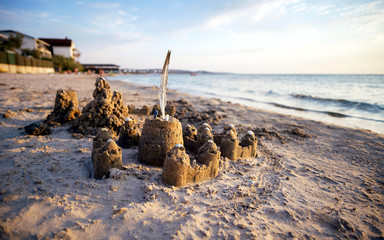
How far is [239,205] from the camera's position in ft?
8.27

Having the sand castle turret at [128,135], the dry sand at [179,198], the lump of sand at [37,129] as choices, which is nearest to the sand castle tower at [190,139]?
the dry sand at [179,198]

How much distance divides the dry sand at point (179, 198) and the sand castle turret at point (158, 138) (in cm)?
26

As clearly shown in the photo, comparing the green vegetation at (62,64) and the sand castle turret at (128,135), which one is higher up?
the green vegetation at (62,64)

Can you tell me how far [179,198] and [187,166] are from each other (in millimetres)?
450

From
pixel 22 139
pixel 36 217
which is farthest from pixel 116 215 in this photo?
pixel 22 139

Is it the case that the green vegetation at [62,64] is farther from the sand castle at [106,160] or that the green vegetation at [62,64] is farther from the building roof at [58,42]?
the sand castle at [106,160]

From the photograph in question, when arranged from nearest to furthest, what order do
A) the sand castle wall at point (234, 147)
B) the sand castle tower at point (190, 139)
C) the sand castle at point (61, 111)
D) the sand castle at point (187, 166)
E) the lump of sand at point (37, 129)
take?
the sand castle at point (187, 166), the sand castle wall at point (234, 147), the sand castle tower at point (190, 139), the lump of sand at point (37, 129), the sand castle at point (61, 111)

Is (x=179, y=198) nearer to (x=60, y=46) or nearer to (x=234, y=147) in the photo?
(x=234, y=147)

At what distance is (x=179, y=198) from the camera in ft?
8.16

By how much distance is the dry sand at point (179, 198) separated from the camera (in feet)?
6.45

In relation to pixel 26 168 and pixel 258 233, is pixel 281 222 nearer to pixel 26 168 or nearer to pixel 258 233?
pixel 258 233

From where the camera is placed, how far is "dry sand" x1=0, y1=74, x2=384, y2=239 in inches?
77.4

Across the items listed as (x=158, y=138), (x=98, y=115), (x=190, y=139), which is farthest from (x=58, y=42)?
(x=158, y=138)

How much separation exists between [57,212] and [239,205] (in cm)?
210
